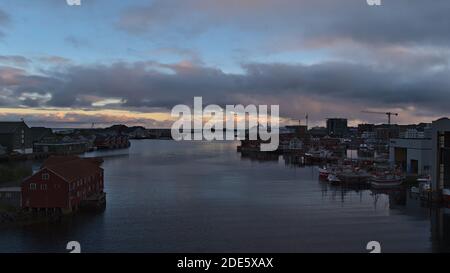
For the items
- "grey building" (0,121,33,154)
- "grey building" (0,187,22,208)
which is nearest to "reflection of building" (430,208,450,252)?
"grey building" (0,187,22,208)

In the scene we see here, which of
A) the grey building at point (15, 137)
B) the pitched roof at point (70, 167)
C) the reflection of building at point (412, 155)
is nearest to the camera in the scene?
the pitched roof at point (70, 167)

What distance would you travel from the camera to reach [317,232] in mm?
6934

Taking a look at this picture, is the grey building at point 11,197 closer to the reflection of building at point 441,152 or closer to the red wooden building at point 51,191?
the red wooden building at point 51,191

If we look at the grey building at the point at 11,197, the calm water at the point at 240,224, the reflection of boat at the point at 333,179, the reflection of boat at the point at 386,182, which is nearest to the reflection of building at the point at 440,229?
the calm water at the point at 240,224

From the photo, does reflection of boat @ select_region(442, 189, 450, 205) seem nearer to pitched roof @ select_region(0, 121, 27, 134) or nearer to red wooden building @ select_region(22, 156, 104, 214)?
red wooden building @ select_region(22, 156, 104, 214)

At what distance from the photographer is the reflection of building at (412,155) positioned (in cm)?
1417

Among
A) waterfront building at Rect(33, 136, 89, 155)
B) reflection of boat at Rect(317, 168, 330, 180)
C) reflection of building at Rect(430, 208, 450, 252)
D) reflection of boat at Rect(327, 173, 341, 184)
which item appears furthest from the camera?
waterfront building at Rect(33, 136, 89, 155)

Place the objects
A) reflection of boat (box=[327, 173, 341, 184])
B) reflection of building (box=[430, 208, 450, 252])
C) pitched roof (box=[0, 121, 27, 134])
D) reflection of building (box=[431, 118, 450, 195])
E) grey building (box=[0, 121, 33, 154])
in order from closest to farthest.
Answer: reflection of building (box=[430, 208, 450, 252])
reflection of building (box=[431, 118, 450, 195])
reflection of boat (box=[327, 173, 341, 184])
grey building (box=[0, 121, 33, 154])
pitched roof (box=[0, 121, 27, 134])

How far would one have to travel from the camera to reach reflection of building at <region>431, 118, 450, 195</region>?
9391 millimetres

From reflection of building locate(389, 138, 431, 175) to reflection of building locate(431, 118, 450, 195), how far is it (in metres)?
4.76

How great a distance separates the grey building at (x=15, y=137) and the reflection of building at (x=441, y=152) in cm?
2184

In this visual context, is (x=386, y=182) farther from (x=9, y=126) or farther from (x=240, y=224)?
(x=9, y=126)

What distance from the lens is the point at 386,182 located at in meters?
13.0
